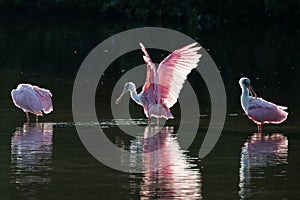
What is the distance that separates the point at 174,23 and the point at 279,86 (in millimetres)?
19188

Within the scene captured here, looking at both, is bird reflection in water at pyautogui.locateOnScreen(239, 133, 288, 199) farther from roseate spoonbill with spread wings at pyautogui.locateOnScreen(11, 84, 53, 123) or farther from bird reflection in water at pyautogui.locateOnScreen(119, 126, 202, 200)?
roseate spoonbill with spread wings at pyautogui.locateOnScreen(11, 84, 53, 123)

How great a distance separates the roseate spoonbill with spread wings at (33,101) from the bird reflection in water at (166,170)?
1.64m

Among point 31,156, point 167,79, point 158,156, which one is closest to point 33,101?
point 167,79

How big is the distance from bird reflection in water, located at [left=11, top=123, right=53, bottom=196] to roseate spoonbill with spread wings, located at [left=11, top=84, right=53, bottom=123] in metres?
0.26

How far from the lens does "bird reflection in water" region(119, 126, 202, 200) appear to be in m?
9.62

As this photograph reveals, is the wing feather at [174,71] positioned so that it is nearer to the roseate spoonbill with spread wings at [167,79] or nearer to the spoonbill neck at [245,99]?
the roseate spoonbill with spread wings at [167,79]

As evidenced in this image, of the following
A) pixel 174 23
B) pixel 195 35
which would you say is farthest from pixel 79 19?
pixel 195 35

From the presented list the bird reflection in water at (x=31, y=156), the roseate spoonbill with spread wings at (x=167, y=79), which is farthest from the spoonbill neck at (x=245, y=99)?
the bird reflection in water at (x=31, y=156)

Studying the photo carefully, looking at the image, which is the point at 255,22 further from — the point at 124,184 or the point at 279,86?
the point at 124,184

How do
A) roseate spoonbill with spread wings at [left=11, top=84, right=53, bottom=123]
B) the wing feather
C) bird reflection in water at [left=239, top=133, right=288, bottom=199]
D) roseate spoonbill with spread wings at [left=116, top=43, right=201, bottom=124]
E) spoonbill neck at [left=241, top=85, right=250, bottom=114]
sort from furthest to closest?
the wing feather < roseate spoonbill with spread wings at [left=116, top=43, right=201, bottom=124] < roseate spoonbill with spread wings at [left=11, top=84, right=53, bottom=123] < spoonbill neck at [left=241, top=85, right=250, bottom=114] < bird reflection in water at [left=239, top=133, right=288, bottom=199]

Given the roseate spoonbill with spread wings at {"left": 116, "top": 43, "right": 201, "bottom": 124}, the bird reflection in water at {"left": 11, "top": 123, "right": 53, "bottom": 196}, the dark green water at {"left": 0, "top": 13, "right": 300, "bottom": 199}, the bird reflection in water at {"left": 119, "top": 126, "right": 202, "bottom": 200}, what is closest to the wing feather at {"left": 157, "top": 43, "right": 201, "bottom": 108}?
the roseate spoonbill with spread wings at {"left": 116, "top": 43, "right": 201, "bottom": 124}

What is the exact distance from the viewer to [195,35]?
31781 mm

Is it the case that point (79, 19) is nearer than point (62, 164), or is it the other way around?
point (62, 164)

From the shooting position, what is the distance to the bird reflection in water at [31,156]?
33.3 feet
